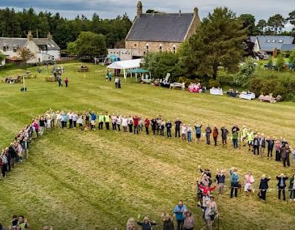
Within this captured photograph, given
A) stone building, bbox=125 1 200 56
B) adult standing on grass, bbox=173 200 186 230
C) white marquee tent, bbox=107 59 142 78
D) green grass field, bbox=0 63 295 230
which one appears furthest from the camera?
stone building, bbox=125 1 200 56

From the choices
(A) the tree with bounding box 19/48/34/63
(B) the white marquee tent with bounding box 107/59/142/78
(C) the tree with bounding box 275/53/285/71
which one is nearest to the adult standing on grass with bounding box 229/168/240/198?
(B) the white marquee tent with bounding box 107/59/142/78

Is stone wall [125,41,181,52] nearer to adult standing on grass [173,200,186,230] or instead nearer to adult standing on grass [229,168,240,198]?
adult standing on grass [229,168,240,198]

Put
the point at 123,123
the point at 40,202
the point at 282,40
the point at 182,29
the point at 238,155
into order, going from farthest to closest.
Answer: the point at 282,40
the point at 182,29
the point at 123,123
the point at 238,155
the point at 40,202

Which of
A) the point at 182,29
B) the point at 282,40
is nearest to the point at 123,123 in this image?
the point at 182,29

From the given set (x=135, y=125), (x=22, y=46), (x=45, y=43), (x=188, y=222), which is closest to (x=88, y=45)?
(x=22, y=46)

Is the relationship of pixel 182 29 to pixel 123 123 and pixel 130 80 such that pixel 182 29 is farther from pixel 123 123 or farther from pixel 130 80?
pixel 123 123

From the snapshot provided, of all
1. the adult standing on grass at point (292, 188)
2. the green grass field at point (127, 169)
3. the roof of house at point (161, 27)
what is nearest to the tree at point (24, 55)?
the roof of house at point (161, 27)

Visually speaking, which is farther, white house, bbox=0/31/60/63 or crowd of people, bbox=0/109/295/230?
white house, bbox=0/31/60/63
